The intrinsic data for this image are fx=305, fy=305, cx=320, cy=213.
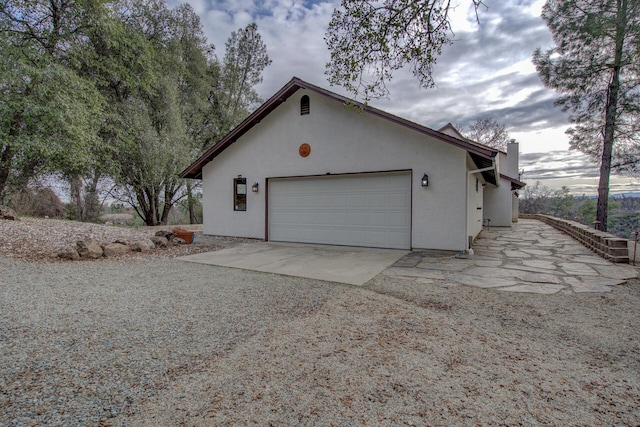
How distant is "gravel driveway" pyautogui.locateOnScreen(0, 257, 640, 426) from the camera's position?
6.07 ft

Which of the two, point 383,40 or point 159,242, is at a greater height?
point 383,40

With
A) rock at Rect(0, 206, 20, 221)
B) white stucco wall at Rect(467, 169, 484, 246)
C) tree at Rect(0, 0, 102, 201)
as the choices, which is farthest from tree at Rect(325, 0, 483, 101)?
rock at Rect(0, 206, 20, 221)

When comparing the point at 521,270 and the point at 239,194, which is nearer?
the point at 521,270

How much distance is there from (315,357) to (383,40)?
5.19 m

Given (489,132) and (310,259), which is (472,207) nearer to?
(310,259)

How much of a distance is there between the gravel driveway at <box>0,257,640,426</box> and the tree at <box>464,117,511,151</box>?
23.7 meters

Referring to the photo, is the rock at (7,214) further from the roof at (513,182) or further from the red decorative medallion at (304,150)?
the roof at (513,182)

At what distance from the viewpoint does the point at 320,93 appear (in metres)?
8.24

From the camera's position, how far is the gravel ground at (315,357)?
1.85m

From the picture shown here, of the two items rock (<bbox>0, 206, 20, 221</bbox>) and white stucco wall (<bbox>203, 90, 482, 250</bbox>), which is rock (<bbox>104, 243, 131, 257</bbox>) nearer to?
white stucco wall (<bbox>203, 90, 482, 250</bbox>)

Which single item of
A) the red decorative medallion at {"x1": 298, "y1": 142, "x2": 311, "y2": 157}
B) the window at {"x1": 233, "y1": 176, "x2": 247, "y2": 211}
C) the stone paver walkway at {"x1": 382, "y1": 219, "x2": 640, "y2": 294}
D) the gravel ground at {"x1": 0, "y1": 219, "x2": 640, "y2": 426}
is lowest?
the gravel ground at {"x1": 0, "y1": 219, "x2": 640, "y2": 426}

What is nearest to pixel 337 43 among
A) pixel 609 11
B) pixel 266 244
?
pixel 266 244

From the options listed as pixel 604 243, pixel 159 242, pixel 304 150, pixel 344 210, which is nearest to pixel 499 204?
pixel 604 243

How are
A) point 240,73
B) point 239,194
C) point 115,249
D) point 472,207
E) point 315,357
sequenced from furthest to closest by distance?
1. point 240,73
2. point 239,194
3. point 472,207
4. point 115,249
5. point 315,357
